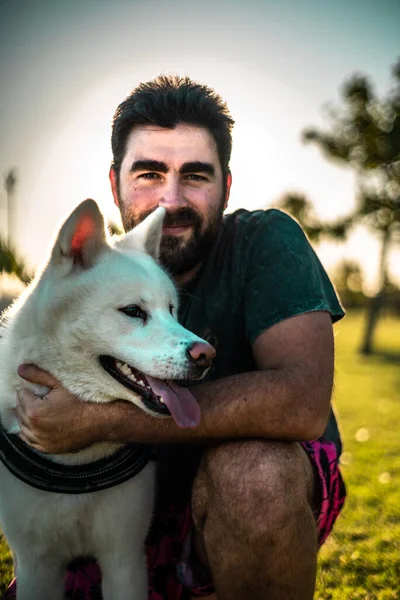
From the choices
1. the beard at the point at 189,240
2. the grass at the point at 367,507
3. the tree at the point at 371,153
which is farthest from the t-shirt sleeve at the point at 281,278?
the tree at the point at 371,153

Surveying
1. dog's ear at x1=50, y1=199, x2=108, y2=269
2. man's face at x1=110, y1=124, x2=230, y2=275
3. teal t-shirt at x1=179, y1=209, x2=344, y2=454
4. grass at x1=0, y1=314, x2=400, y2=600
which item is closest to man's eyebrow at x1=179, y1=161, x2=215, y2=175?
man's face at x1=110, y1=124, x2=230, y2=275

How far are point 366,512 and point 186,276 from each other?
100 inches

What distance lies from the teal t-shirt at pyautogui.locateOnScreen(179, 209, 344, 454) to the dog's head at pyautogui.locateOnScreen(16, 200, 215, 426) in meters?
0.44

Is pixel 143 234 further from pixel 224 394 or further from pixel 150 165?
pixel 224 394

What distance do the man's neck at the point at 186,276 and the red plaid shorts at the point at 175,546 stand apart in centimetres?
93

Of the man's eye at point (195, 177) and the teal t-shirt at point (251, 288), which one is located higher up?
the man's eye at point (195, 177)

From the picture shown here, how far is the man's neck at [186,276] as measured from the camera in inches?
104

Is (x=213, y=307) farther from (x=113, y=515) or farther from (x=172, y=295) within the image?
(x=113, y=515)

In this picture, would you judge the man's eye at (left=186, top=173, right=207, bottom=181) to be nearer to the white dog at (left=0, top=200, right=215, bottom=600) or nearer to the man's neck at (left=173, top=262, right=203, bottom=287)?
the man's neck at (left=173, top=262, right=203, bottom=287)

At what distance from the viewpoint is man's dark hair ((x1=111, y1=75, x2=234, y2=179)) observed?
252 centimetres

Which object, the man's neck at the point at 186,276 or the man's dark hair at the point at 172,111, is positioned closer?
the man's dark hair at the point at 172,111

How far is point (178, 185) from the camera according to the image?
8.30ft

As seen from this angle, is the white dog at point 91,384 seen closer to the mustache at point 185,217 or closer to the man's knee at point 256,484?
the man's knee at point 256,484

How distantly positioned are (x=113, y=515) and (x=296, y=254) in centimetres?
124
